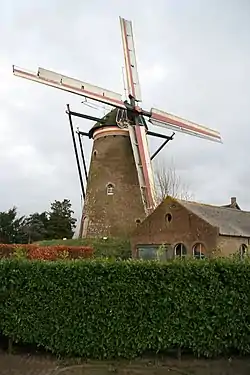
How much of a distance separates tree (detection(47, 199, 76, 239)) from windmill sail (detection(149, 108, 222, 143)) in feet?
A: 64.7

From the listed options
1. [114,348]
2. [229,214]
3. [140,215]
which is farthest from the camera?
[140,215]

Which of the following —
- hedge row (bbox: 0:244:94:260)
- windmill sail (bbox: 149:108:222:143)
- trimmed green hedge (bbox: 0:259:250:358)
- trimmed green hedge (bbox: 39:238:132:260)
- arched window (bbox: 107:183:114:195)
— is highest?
windmill sail (bbox: 149:108:222:143)

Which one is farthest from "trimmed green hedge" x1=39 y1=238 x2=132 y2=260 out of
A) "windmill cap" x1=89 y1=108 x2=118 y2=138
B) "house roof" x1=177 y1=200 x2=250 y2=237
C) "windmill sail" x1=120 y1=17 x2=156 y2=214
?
"windmill cap" x1=89 y1=108 x2=118 y2=138

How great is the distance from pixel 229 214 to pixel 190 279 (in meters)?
17.9

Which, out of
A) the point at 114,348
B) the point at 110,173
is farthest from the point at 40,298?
the point at 110,173

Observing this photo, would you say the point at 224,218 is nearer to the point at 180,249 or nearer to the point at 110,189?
the point at 180,249

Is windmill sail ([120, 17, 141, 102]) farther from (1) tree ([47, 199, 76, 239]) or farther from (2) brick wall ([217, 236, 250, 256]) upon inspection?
(1) tree ([47, 199, 76, 239])

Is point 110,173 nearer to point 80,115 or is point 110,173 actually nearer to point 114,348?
point 80,115

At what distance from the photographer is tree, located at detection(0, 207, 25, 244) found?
152 feet

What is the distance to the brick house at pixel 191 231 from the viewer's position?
23609 mm

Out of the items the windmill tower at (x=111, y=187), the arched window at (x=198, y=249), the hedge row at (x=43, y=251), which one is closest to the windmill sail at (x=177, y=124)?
the windmill tower at (x=111, y=187)

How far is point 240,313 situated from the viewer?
371 inches

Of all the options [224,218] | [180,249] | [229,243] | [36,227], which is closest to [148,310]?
[229,243]

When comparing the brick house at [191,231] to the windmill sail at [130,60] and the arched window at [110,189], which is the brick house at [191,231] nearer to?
the arched window at [110,189]
